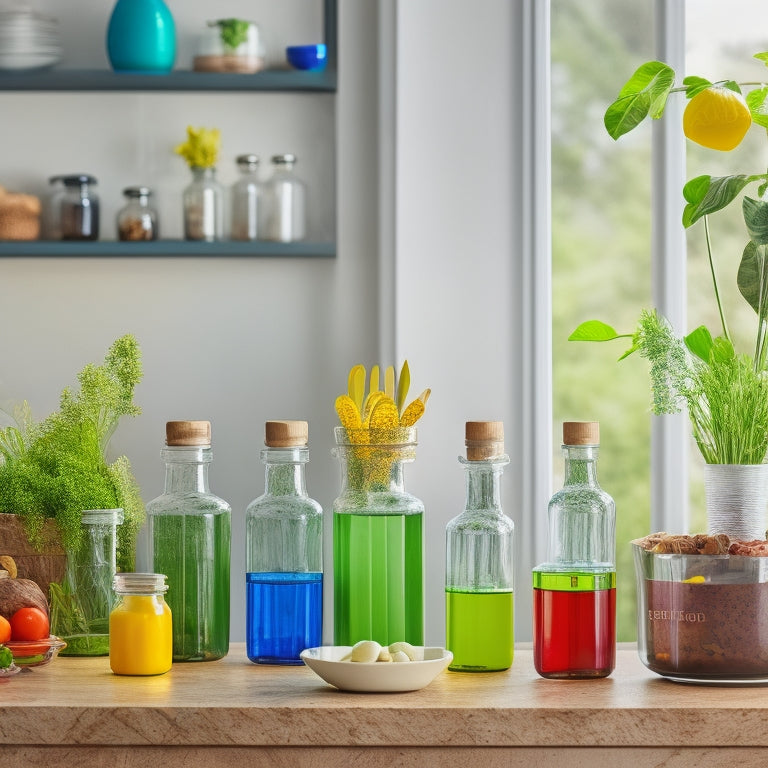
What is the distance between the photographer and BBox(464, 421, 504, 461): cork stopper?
4.12 ft

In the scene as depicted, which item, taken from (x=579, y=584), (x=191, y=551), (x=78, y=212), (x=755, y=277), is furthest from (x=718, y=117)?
(x=78, y=212)

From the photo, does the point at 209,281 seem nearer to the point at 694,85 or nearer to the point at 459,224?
the point at 459,224

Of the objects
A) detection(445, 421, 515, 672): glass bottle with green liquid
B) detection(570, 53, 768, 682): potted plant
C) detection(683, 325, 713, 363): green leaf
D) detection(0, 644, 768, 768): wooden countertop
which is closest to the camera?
detection(0, 644, 768, 768): wooden countertop

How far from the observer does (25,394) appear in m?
1.69

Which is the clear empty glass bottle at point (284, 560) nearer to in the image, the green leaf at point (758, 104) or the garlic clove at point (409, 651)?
the garlic clove at point (409, 651)

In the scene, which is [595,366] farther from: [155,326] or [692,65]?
[155,326]

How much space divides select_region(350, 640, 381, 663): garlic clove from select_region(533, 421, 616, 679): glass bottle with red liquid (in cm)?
20

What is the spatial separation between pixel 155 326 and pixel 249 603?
577 mm

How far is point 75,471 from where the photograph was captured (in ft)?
4.57

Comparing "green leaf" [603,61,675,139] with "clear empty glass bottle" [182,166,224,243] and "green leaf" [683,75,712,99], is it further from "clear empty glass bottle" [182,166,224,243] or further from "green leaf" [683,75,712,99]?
"clear empty glass bottle" [182,166,224,243]

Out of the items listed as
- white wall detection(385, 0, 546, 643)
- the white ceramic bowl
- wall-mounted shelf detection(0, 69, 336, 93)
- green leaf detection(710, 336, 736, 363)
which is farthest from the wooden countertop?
wall-mounted shelf detection(0, 69, 336, 93)

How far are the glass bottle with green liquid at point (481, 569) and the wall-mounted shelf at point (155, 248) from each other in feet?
1.76

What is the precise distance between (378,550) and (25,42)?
1.01 m

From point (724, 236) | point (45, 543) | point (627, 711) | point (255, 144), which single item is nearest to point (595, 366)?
point (724, 236)
